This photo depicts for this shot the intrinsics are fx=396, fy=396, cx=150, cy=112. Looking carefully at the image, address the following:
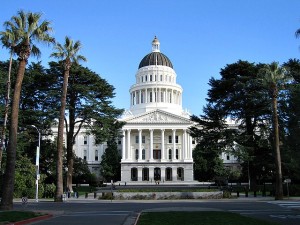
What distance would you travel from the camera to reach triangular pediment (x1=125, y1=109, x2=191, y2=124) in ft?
340

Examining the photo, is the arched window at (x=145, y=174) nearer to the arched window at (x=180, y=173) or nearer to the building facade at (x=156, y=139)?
the building facade at (x=156, y=139)

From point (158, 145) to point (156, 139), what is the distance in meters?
1.71

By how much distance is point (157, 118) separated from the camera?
104312 mm

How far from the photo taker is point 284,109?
4406cm

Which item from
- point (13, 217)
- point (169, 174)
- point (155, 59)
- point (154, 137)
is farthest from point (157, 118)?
point (13, 217)

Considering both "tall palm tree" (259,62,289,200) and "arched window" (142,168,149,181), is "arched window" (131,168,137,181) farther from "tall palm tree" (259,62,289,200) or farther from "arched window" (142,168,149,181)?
"tall palm tree" (259,62,289,200)

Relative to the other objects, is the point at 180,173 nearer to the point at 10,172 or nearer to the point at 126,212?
the point at 126,212

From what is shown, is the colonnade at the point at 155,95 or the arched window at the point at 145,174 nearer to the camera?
the arched window at the point at 145,174

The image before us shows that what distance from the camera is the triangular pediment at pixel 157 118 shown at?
4081 inches

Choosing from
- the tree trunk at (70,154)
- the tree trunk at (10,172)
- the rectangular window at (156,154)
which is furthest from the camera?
the rectangular window at (156,154)

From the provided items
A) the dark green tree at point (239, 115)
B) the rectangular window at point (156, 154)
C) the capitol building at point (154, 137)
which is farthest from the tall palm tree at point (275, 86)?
the rectangular window at point (156, 154)

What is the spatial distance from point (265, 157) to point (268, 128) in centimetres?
375

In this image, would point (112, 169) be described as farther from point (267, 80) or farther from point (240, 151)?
point (267, 80)

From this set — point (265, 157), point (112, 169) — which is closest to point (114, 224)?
point (265, 157)
